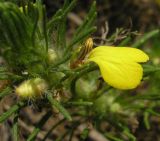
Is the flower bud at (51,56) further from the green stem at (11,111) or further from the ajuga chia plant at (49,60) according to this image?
the green stem at (11,111)

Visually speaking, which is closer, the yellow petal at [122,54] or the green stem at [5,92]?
the yellow petal at [122,54]

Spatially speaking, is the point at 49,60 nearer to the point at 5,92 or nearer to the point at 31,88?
the point at 31,88

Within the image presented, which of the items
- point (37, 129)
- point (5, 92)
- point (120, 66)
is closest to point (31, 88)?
point (5, 92)

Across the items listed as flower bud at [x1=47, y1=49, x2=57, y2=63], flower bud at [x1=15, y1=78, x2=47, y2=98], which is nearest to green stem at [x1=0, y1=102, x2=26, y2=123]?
flower bud at [x1=15, y1=78, x2=47, y2=98]

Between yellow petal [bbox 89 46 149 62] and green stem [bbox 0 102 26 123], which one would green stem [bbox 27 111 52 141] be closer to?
green stem [bbox 0 102 26 123]

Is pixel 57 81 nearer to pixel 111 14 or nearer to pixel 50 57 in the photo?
pixel 50 57

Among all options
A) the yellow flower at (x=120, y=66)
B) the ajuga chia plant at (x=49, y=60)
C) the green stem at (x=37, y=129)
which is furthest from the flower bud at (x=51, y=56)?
the green stem at (x=37, y=129)

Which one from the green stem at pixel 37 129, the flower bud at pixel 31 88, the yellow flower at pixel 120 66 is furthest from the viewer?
the green stem at pixel 37 129

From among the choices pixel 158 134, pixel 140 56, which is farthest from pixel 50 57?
pixel 158 134
